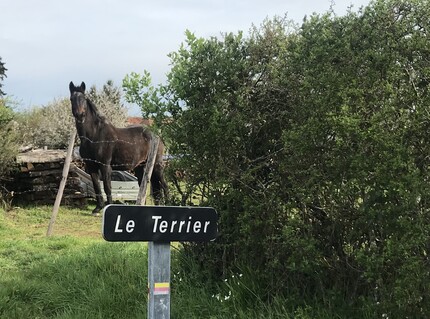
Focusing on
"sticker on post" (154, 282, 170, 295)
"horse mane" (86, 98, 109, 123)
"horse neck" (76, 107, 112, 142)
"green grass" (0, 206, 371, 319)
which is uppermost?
"horse mane" (86, 98, 109, 123)

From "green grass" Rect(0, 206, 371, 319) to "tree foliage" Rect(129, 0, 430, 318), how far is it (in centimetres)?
19

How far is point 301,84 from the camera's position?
414 cm

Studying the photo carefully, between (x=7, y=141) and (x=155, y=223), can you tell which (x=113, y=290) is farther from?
(x=7, y=141)

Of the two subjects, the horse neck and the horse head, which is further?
the horse neck

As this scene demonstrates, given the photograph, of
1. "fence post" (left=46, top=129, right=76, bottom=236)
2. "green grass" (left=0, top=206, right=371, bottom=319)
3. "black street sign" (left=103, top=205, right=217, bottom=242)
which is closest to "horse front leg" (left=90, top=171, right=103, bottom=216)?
"fence post" (left=46, top=129, right=76, bottom=236)

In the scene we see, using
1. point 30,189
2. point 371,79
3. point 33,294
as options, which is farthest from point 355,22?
point 30,189

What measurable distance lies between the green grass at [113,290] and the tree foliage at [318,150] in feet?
0.63

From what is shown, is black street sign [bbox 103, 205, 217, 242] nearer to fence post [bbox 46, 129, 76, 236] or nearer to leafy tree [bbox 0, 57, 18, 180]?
fence post [bbox 46, 129, 76, 236]

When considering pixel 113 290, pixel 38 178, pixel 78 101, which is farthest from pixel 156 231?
pixel 38 178

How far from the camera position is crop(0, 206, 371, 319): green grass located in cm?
427

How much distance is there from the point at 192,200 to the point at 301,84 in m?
1.63

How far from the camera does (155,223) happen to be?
284 cm

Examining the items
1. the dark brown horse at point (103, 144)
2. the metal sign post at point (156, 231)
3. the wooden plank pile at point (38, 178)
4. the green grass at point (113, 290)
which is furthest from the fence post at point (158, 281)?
the wooden plank pile at point (38, 178)

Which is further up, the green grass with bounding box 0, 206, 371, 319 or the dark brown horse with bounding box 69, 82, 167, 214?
the dark brown horse with bounding box 69, 82, 167, 214
